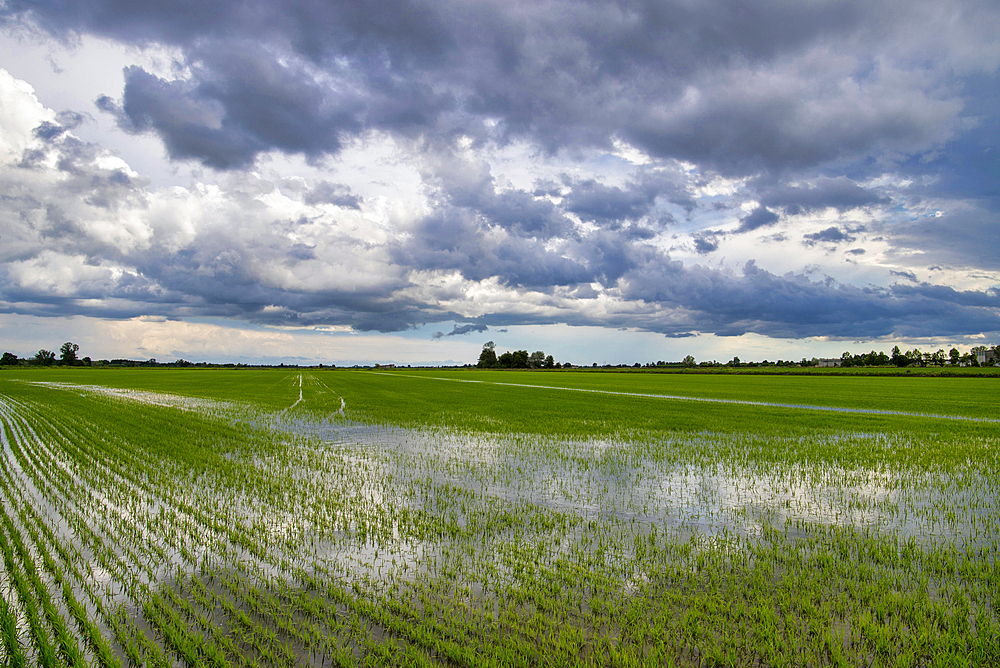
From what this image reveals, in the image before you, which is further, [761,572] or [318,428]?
[318,428]

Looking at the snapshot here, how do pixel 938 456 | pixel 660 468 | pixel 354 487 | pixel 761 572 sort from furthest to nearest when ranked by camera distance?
pixel 938 456 → pixel 660 468 → pixel 354 487 → pixel 761 572

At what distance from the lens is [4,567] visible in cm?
777

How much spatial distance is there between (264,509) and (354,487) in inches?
103

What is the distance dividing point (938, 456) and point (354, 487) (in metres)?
21.3

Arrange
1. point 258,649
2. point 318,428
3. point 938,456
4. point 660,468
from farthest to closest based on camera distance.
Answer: point 318,428, point 938,456, point 660,468, point 258,649

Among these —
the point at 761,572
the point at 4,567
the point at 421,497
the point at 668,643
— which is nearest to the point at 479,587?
the point at 668,643

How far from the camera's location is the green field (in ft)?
18.7

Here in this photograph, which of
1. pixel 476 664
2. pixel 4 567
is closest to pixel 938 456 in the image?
pixel 476 664

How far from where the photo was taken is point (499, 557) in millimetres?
8359

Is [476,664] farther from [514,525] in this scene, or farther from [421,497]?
[421,497]

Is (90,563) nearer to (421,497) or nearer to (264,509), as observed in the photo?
(264,509)

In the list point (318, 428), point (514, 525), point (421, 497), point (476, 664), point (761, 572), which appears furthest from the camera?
point (318, 428)

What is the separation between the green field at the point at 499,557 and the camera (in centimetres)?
571

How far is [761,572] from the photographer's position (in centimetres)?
768
